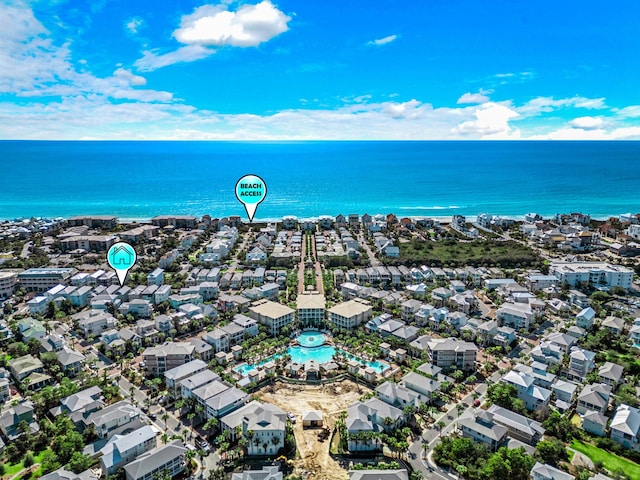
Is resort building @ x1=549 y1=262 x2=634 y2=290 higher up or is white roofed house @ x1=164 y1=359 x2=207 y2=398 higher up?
resort building @ x1=549 y1=262 x2=634 y2=290

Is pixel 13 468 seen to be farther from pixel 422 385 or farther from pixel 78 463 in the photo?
pixel 422 385

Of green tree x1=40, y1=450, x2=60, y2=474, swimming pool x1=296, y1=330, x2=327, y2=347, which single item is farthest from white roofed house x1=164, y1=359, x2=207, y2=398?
swimming pool x1=296, y1=330, x2=327, y2=347

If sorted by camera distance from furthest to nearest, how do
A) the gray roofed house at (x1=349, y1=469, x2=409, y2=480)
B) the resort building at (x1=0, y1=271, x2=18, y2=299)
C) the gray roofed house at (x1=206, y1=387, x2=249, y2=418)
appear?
the resort building at (x1=0, y1=271, x2=18, y2=299) → the gray roofed house at (x1=206, y1=387, x2=249, y2=418) → the gray roofed house at (x1=349, y1=469, x2=409, y2=480)

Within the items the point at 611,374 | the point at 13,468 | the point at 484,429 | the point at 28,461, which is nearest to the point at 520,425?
the point at 484,429

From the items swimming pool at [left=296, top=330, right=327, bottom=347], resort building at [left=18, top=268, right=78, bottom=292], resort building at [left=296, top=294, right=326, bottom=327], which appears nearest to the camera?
swimming pool at [left=296, top=330, right=327, bottom=347]

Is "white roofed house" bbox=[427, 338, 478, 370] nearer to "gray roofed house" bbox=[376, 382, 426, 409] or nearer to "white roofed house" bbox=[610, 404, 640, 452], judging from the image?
"gray roofed house" bbox=[376, 382, 426, 409]

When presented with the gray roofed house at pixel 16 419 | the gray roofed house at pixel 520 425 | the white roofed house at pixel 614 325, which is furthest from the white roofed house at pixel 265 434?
the white roofed house at pixel 614 325
